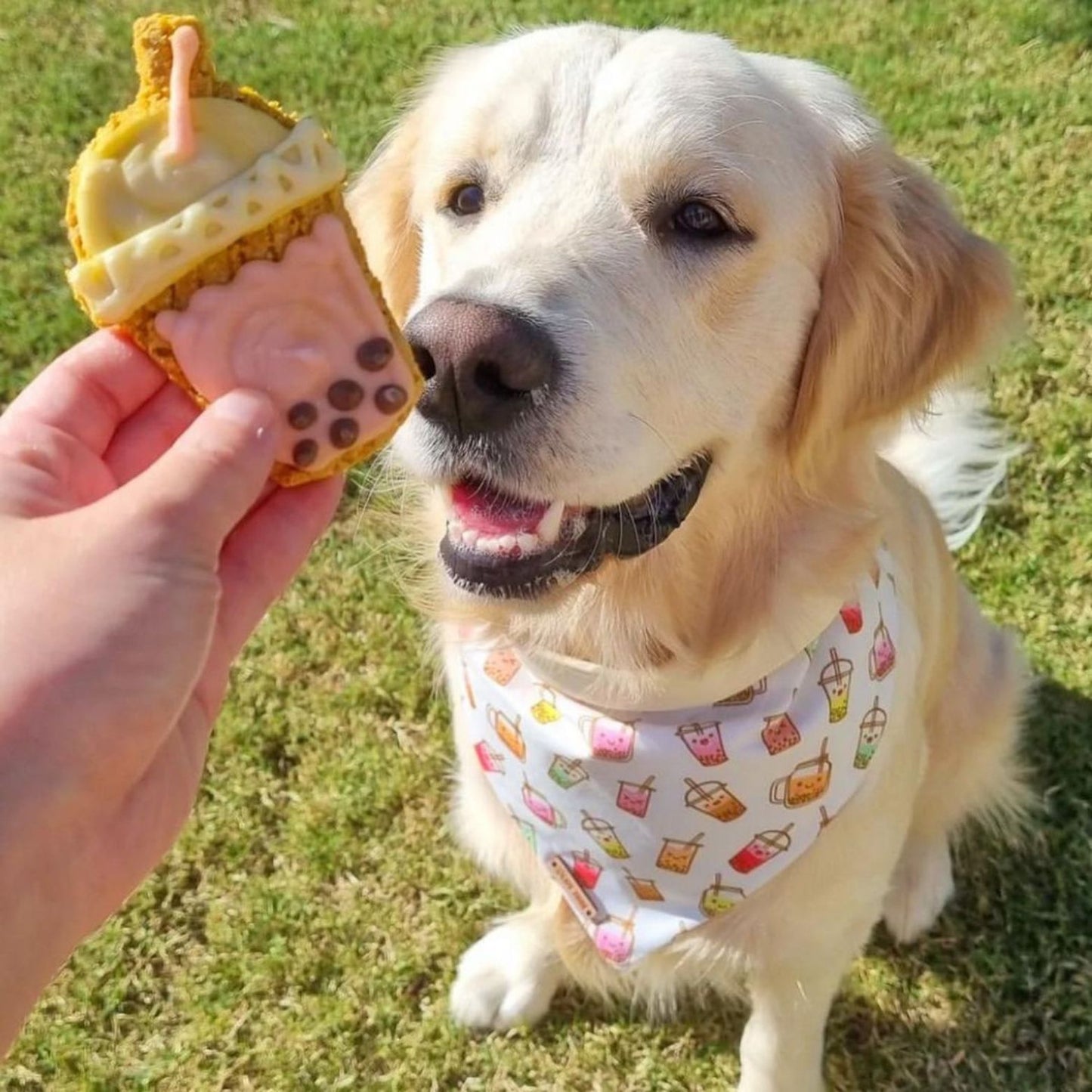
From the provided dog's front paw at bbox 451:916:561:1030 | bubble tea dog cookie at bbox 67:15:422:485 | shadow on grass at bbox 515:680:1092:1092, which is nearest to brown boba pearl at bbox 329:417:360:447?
bubble tea dog cookie at bbox 67:15:422:485

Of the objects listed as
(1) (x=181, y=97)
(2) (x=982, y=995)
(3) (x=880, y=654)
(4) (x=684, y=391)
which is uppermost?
(1) (x=181, y=97)

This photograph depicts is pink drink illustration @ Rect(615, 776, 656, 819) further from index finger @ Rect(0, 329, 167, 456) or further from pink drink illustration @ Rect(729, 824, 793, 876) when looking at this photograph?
index finger @ Rect(0, 329, 167, 456)

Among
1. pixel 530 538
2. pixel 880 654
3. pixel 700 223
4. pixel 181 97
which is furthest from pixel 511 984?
pixel 181 97

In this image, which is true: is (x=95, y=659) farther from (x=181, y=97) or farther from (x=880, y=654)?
(x=880, y=654)

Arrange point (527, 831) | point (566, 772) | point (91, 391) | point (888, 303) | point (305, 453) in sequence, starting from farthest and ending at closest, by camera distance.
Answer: point (527, 831) → point (566, 772) → point (888, 303) → point (91, 391) → point (305, 453)

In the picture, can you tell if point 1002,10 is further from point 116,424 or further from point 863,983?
point 116,424

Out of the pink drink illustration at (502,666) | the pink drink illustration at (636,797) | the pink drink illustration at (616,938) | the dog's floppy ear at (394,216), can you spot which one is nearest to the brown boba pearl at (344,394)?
the dog's floppy ear at (394,216)
